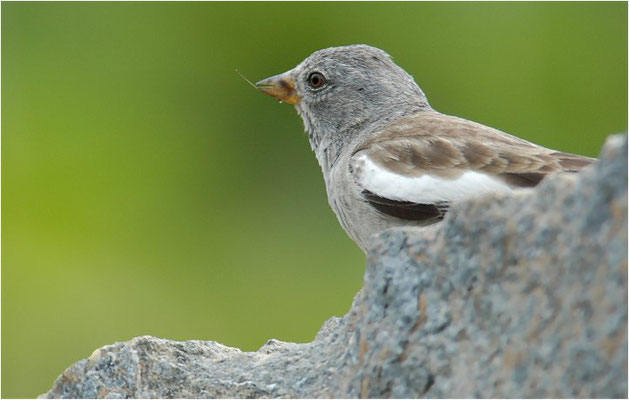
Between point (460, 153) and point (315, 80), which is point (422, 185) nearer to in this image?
point (460, 153)

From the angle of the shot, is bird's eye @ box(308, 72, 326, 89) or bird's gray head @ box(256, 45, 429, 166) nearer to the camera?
bird's gray head @ box(256, 45, 429, 166)

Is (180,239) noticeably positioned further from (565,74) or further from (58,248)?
(565,74)

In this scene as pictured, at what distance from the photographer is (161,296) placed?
10.8m

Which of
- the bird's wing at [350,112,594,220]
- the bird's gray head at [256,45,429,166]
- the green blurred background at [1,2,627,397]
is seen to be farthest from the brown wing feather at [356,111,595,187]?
the green blurred background at [1,2,627,397]

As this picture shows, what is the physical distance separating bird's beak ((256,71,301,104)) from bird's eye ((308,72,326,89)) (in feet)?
0.50

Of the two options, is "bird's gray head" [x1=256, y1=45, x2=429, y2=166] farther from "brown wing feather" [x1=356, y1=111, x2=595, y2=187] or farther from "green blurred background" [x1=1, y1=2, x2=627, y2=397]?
"green blurred background" [x1=1, y1=2, x2=627, y2=397]

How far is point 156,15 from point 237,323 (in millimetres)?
3753

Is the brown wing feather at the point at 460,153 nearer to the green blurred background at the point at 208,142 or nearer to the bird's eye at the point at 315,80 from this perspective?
the bird's eye at the point at 315,80

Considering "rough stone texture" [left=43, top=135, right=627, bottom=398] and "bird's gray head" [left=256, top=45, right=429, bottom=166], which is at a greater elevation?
"bird's gray head" [left=256, top=45, right=429, bottom=166]

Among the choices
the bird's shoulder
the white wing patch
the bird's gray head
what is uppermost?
the bird's gray head

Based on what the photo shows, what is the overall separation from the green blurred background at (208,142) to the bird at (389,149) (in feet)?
11.8

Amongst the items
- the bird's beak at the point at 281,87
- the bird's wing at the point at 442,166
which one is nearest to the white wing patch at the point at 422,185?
the bird's wing at the point at 442,166

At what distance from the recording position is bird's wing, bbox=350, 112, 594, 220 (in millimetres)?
5098

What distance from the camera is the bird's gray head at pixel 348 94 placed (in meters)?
6.90
